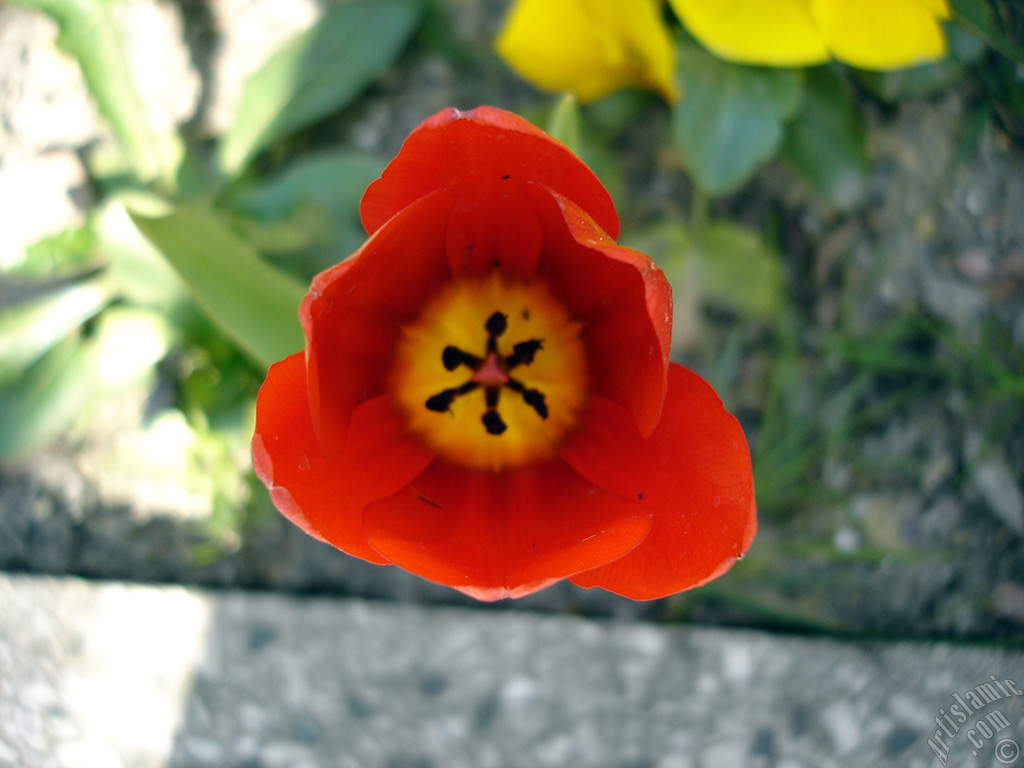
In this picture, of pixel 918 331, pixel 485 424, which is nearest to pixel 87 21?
pixel 485 424

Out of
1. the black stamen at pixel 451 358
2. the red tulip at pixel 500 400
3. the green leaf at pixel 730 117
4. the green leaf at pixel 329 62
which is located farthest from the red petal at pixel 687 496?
the green leaf at pixel 329 62

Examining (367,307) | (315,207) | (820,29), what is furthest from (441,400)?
(820,29)

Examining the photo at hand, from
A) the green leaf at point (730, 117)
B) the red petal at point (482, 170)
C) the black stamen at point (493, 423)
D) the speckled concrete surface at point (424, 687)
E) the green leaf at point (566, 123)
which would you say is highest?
the red petal at point (482, 170)

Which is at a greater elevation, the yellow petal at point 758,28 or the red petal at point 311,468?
the yellow petal at point 758,28

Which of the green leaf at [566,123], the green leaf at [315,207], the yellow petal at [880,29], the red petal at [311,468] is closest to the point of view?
the red petal at [311,468]

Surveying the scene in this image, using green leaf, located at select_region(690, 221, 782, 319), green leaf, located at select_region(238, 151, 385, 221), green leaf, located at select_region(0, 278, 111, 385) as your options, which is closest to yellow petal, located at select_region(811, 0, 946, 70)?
green leaf, located at select_region(690, 221, 782, 319)

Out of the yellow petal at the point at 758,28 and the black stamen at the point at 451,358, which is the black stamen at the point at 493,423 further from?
the yellow petal at the point at 758,28

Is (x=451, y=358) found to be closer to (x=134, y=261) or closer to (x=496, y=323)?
(x=496, y=323)

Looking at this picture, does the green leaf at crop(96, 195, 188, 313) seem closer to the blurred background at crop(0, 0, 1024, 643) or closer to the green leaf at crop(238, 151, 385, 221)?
the blurred background at crop(0, 0, 1024, 643)
